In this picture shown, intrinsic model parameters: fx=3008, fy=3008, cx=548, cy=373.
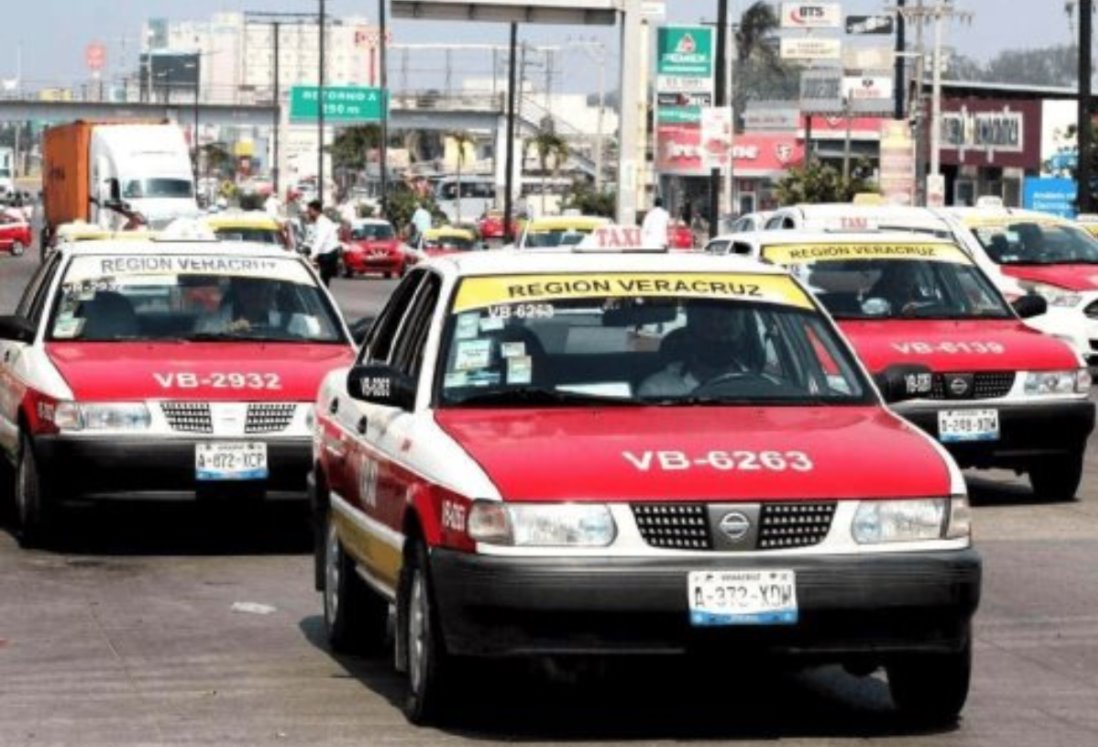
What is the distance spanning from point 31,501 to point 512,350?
538 centimetres

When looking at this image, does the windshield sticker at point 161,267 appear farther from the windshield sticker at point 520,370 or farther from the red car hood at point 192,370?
the windshield sticker at point 520,370

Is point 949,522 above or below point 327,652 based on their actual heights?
above

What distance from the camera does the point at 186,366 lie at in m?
15.0

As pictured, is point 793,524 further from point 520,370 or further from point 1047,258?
point 1047,258

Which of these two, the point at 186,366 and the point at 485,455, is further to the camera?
the point at 186,366

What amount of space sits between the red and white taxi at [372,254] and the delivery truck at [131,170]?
3860 millimetres

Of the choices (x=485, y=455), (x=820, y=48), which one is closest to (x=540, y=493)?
(x=485, y=455)

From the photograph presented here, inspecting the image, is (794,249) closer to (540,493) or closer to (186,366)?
(186,366)

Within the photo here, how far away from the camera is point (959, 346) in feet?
57.2

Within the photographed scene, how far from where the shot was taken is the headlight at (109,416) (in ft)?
47.9

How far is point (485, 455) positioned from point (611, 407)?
2.86ft

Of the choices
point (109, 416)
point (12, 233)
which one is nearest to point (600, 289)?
point (109, 416)

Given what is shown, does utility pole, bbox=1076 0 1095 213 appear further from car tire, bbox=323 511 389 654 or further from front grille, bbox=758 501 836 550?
front grille, bbox=758 501 836 550

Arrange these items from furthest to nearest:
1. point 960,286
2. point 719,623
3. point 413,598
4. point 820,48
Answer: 1. point 820,48
2. point 960,286
3. point 413,598
4. point 719,623
